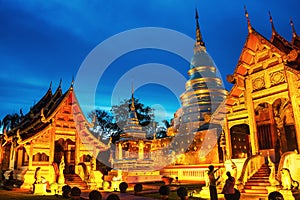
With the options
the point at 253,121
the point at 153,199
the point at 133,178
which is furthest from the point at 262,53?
the point at 133,178

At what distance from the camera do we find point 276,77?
39.3ft

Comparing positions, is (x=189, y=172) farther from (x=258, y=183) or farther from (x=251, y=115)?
(x=258, y=183)

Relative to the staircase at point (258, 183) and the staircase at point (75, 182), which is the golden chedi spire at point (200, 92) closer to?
the staircase at point (75, 182)

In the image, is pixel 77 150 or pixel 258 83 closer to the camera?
pixel 258 83

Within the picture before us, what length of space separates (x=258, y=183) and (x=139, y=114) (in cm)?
3991

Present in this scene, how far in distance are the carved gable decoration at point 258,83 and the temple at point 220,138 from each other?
0.05 metres

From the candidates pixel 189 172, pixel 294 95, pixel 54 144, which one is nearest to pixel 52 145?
pixel 54 144

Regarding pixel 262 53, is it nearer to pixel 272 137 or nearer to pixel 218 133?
pixel 272 137

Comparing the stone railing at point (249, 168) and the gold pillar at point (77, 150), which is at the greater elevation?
the gold pillar at point (77, 150)

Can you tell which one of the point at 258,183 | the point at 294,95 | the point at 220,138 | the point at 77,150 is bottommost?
the point at 258,183

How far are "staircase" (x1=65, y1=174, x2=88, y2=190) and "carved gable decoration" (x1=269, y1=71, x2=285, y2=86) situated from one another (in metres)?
13.7

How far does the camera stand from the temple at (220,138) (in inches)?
448

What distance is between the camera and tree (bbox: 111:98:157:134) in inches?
1901

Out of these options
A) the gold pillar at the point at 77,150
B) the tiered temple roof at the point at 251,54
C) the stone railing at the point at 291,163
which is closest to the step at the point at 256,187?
the stone railing at the point at 291,163
